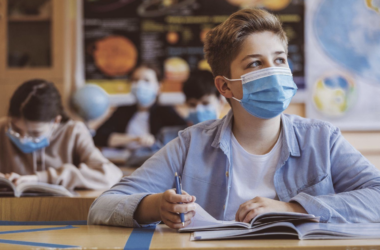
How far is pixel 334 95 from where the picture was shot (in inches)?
164

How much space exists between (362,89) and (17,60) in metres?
3.11

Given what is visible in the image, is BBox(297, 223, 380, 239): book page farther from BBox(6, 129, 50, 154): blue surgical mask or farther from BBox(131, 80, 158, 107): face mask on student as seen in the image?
BBox(131, 80, 158, 107): face mask on student

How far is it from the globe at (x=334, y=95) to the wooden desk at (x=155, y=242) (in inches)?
132

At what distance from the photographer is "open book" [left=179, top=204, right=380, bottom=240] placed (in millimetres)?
893

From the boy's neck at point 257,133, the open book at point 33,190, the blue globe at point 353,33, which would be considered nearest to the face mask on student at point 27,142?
the open book at point 33,190

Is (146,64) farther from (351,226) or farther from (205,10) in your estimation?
(351,226)

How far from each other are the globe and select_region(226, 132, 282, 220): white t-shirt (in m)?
2.97

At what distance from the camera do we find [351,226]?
1.00 meters

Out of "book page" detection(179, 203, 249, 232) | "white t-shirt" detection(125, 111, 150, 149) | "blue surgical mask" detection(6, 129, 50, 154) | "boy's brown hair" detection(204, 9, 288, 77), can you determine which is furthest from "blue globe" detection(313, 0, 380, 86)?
"book page" detection(179, 203, 249, 232)

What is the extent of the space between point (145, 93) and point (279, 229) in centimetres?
328

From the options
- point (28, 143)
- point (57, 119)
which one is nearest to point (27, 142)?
point (28, 143)

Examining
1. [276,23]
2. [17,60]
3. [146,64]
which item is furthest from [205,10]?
[276,23]

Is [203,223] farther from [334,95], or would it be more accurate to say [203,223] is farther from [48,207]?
[334,95]

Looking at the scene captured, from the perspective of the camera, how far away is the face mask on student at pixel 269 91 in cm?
134
